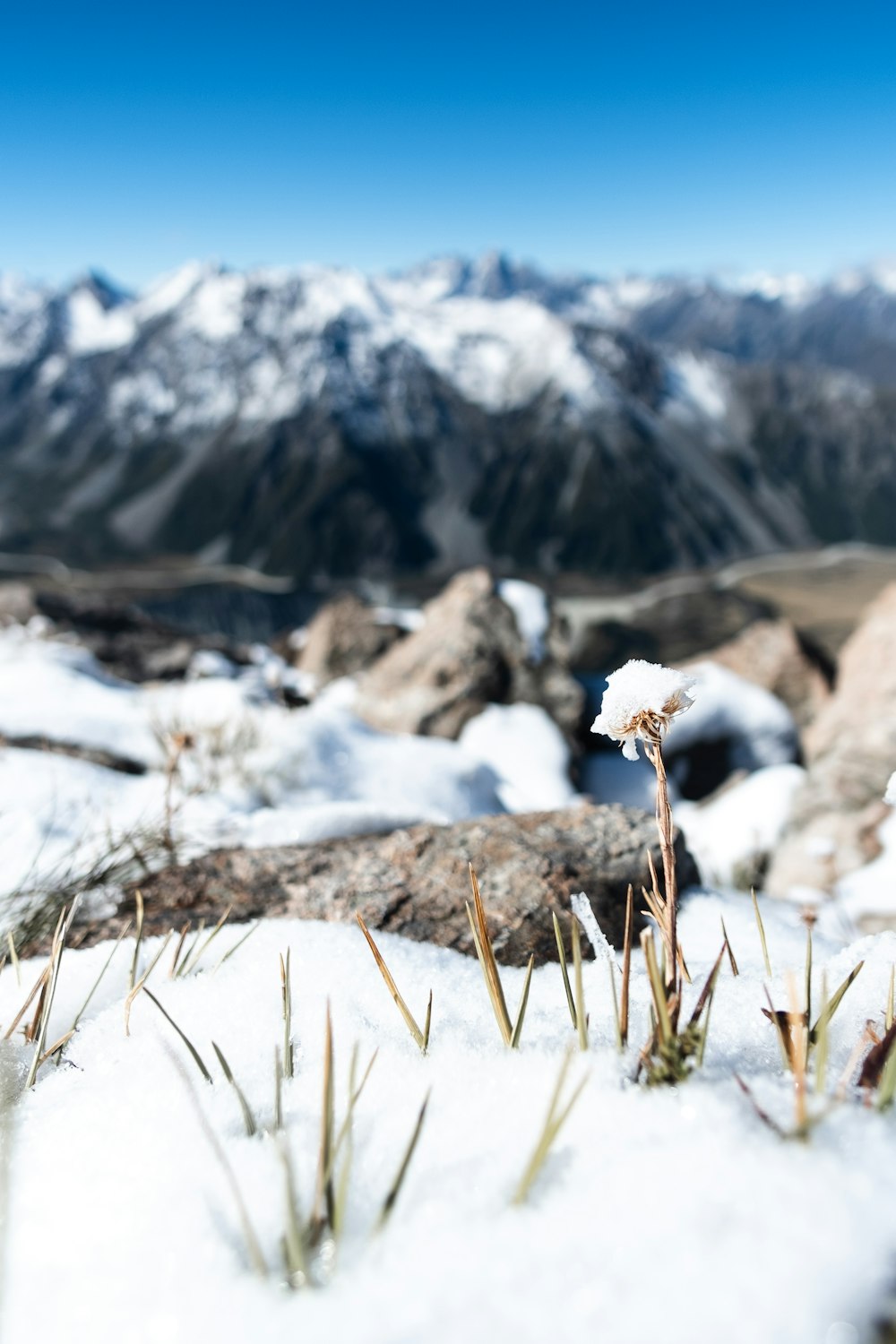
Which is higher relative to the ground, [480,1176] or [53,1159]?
[480,1176]

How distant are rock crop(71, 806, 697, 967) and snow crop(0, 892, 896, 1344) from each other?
0.64 meters

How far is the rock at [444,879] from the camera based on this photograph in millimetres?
2605

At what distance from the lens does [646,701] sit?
1.52m

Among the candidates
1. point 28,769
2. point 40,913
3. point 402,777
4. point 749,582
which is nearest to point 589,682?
point 402,777

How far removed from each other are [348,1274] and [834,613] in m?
112

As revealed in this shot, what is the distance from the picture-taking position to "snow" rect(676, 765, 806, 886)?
587 centimetres

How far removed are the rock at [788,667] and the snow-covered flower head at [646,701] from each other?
1170cm

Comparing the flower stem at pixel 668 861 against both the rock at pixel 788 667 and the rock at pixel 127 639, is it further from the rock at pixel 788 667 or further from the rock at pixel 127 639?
the rock at pixel 788 667

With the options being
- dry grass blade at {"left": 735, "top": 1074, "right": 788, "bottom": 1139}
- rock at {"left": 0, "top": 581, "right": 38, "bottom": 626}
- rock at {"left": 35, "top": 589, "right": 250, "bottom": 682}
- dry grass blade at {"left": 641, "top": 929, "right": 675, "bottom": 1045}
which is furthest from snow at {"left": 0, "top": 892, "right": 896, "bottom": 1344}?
rock at {"left": 0, "top": 581, "right": 38, "bottom": 626}

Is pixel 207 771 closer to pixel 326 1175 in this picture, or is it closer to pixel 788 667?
pixel 326 1175

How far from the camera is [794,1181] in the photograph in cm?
118

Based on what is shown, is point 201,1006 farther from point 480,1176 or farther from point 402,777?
point 402,777

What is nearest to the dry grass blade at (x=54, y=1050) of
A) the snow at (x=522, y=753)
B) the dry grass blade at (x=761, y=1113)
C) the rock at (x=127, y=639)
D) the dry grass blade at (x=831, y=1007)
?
the dry grass blade at (x=761, y=1113)

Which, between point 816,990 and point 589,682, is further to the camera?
point 589,682
